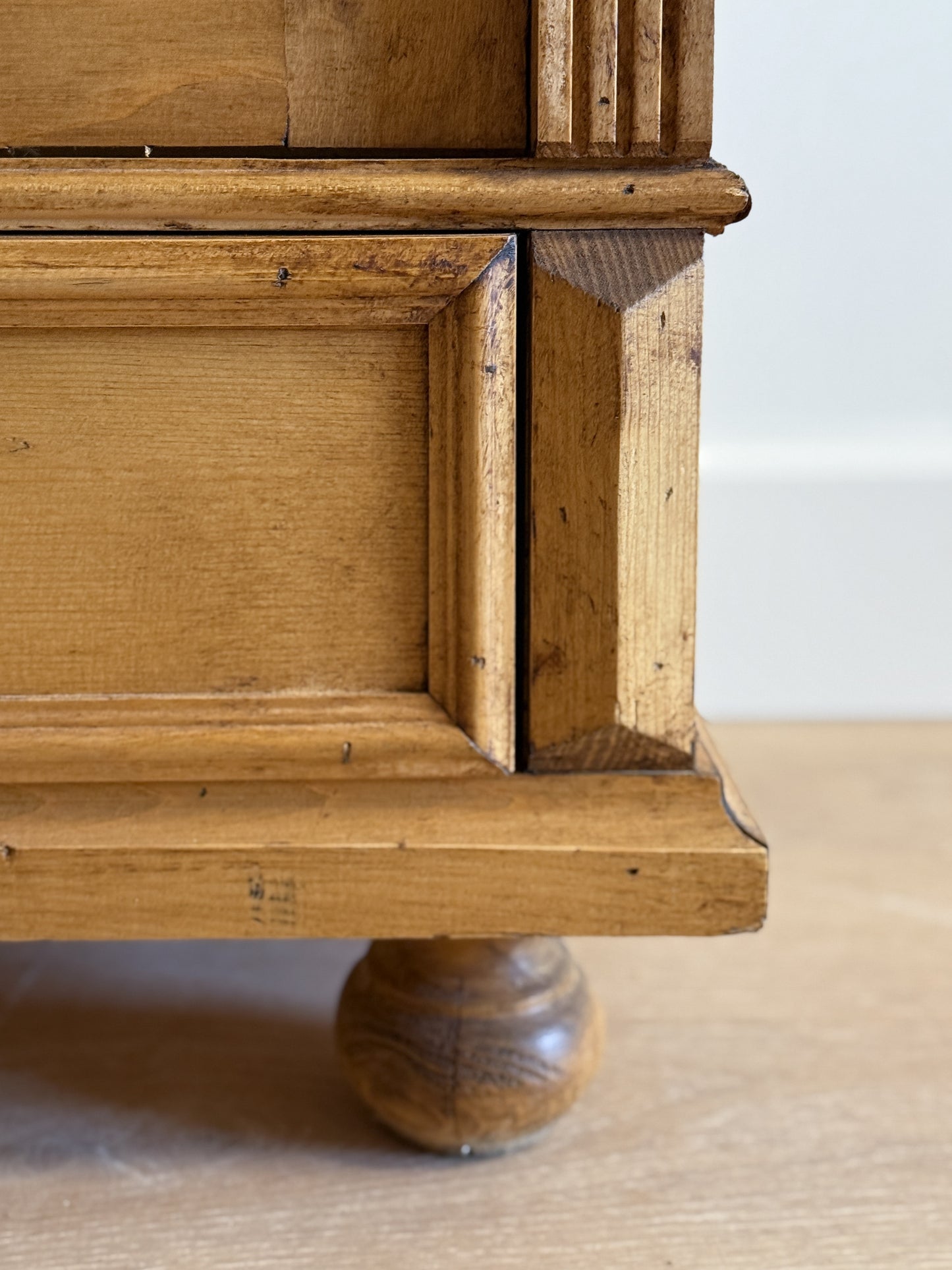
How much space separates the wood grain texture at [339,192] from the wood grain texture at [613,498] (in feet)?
0.04

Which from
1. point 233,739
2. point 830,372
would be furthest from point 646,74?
point 830,372

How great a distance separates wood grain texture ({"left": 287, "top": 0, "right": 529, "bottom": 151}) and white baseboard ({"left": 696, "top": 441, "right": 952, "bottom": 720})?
0.62 m

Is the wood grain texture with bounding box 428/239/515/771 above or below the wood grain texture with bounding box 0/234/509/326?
below

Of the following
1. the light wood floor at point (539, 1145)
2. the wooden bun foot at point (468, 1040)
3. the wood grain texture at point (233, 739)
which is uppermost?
the wood grain texture at point (233, 739)

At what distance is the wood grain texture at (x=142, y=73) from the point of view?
340 millimetres

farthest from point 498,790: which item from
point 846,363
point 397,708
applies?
point 846,363

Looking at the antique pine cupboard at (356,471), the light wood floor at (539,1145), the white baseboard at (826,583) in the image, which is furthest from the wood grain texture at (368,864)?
the white baseboard at (826,583)

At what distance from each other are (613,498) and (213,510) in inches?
4.7

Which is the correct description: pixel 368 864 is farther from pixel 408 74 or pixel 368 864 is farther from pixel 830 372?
pixel 830 372

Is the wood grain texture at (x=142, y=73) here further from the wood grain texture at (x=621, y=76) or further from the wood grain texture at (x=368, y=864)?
the wood grain texture at (x=368, y=864)

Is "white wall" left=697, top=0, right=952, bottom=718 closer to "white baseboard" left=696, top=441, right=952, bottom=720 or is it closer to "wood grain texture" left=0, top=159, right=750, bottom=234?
"white baseboard" left=696, top=441, right=952, bottom=720

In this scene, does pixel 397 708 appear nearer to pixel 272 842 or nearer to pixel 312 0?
pixel 272 842

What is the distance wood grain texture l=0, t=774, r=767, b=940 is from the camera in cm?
36

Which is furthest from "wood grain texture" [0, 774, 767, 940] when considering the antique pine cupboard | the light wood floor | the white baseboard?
the white baseboard
